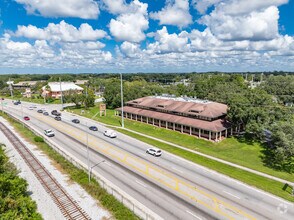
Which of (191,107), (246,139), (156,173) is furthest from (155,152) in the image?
(246,139)

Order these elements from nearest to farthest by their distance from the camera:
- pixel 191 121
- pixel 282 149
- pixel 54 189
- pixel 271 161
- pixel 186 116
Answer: pixel 54 189, pixel 282 149, pixel 271 161, pixel 191 121, pixel 186 116

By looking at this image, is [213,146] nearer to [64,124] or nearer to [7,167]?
[7,167]

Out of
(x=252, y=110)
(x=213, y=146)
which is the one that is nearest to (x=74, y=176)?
(x=213, y=146)

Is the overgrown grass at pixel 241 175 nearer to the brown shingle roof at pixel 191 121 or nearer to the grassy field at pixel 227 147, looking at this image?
the grassy field at pixel 227 147

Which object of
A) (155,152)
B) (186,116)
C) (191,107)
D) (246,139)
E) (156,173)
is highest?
(191,107)

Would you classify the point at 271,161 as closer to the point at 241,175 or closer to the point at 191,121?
the point at 241,175

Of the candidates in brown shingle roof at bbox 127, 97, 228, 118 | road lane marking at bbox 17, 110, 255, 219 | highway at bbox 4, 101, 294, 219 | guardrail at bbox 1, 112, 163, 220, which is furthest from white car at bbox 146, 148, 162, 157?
brown shingle roof at bbox 127, 97, 228, 118
